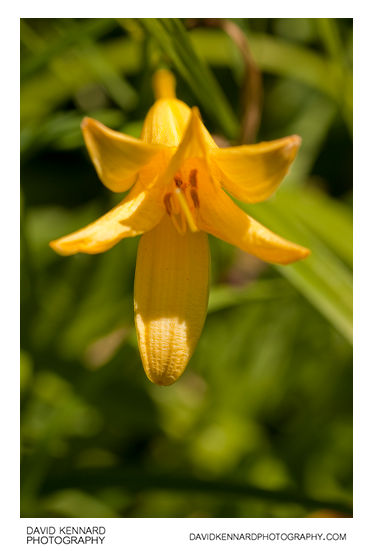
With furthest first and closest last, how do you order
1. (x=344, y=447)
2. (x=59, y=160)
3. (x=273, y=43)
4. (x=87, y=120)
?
(x=59, y=160) < (x=273, y=43) < (x=344, y=447) < (x=87, y=120)

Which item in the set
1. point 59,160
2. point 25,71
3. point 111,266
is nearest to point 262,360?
point 111,266

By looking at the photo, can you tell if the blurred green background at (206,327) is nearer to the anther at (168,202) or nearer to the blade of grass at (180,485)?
the blade of grass at (180,485)

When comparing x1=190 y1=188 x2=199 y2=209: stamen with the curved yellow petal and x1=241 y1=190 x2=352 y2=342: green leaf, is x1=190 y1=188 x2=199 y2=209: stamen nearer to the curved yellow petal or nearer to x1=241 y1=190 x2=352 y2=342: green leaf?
the curved yellow petal

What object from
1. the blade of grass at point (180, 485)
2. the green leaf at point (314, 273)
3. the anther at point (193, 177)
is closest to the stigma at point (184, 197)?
the anther at point (193, 177)
